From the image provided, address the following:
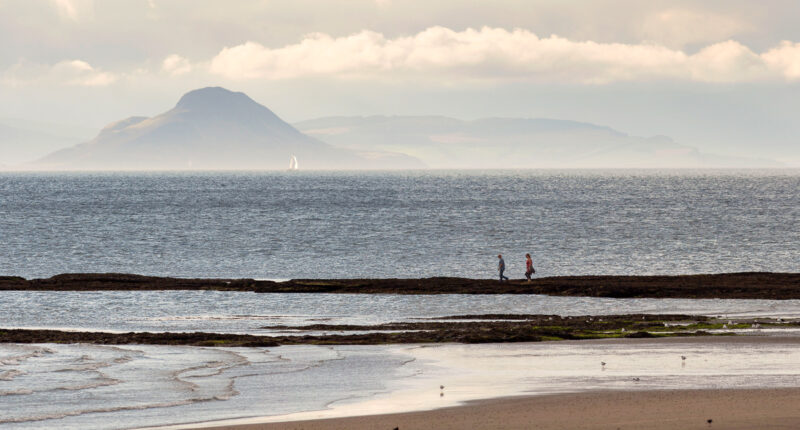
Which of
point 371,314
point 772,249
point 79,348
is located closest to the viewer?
point 79,348

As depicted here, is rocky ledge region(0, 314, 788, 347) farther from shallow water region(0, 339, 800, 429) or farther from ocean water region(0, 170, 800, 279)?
ocean water region(0, 170, 800, 279)

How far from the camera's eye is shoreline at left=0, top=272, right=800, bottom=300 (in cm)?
4609

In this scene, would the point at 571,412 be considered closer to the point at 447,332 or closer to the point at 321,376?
the point at 321,376

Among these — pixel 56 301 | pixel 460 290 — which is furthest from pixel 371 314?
pixel 56 301

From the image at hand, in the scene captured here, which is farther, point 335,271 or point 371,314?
point 335,271

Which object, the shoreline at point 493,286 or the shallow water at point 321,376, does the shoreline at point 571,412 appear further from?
the shoreline at point 493,286

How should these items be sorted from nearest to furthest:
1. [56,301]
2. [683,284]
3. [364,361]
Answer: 1. [364,361]
2. [56,301]
3. [683,284]

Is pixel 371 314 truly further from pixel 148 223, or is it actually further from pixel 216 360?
pixel 148 223

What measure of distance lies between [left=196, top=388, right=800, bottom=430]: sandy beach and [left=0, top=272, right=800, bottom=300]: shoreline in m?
25.2

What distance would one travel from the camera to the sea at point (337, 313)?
22.0 metres

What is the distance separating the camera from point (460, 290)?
159 ft

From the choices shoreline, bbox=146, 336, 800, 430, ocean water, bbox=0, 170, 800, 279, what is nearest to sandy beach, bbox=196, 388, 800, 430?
shoreline, bbox=146, 336, 800, 430

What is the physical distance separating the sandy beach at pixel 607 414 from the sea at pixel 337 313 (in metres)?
1.00

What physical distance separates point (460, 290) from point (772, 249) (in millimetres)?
36259
